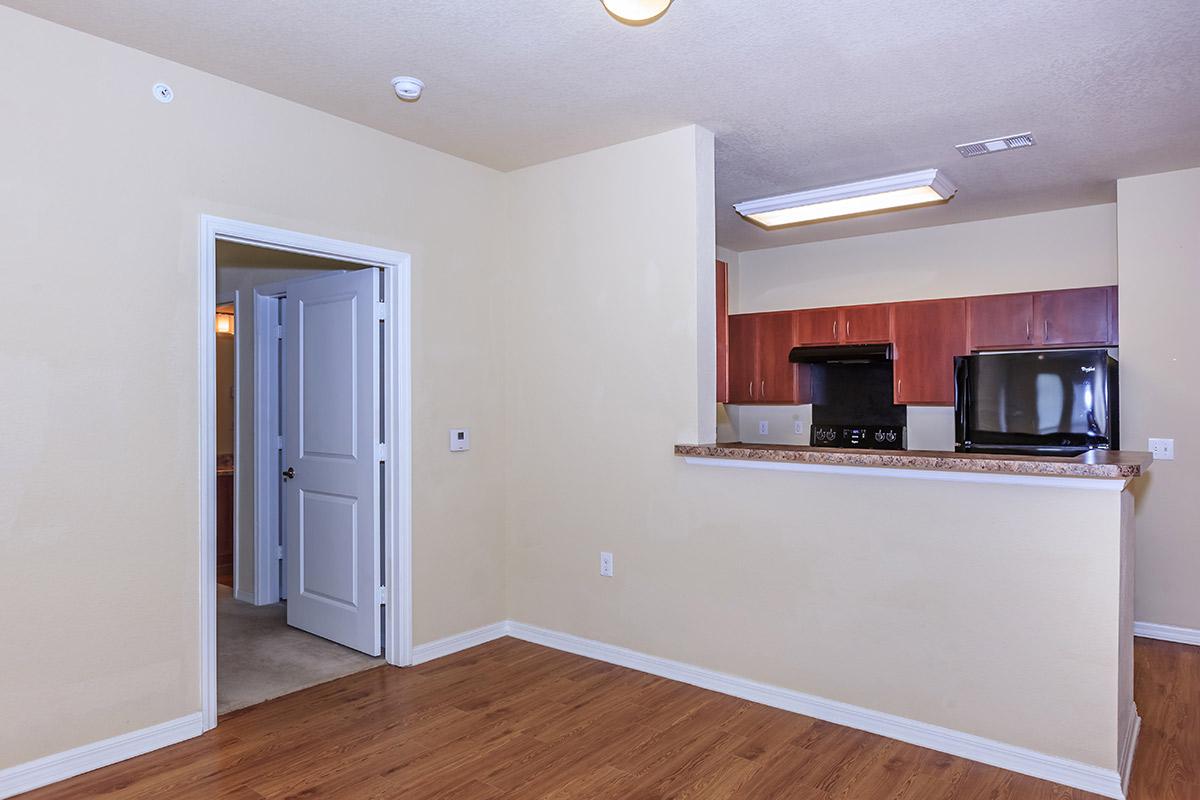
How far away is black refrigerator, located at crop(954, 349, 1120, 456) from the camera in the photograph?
4.11 meters

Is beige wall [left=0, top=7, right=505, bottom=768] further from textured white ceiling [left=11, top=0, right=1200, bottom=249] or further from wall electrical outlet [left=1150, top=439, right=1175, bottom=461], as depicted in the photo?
wall electrical outlet [left=1150, top=439, right=1175, bottom=461]

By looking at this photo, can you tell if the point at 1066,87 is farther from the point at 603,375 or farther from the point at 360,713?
the point at 360,713

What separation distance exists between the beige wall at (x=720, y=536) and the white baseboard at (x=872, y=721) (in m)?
0.04

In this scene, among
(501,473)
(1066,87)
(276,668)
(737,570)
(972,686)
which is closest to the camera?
(972,686)

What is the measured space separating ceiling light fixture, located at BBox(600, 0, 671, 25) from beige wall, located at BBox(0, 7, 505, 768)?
1.50 m

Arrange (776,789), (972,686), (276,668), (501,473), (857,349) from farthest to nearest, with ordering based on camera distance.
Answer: (857,349)
(501,473)
(276,668)
(972,686)
(776,789)

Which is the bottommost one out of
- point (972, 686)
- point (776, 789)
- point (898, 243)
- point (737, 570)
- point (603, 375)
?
point (776, 789)

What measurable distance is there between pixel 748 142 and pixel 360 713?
10.5ft

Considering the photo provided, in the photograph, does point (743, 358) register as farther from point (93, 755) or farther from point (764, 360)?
point (93, 755)

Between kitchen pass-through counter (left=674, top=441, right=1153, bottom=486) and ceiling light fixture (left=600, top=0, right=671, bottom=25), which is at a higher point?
ceiling light fixture (left=600, top=0, right=671, bottom=25)

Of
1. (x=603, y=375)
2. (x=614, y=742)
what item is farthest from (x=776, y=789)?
(x=603, y=375)

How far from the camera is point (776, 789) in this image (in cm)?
254

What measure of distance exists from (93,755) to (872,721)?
2.90 meters

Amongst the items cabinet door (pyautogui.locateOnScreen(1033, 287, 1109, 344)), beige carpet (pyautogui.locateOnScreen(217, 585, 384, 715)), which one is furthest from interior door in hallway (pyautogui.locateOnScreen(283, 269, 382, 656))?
cabinet door (pyautogui.locateOnScreen(1033, 287, 1109, 344))
